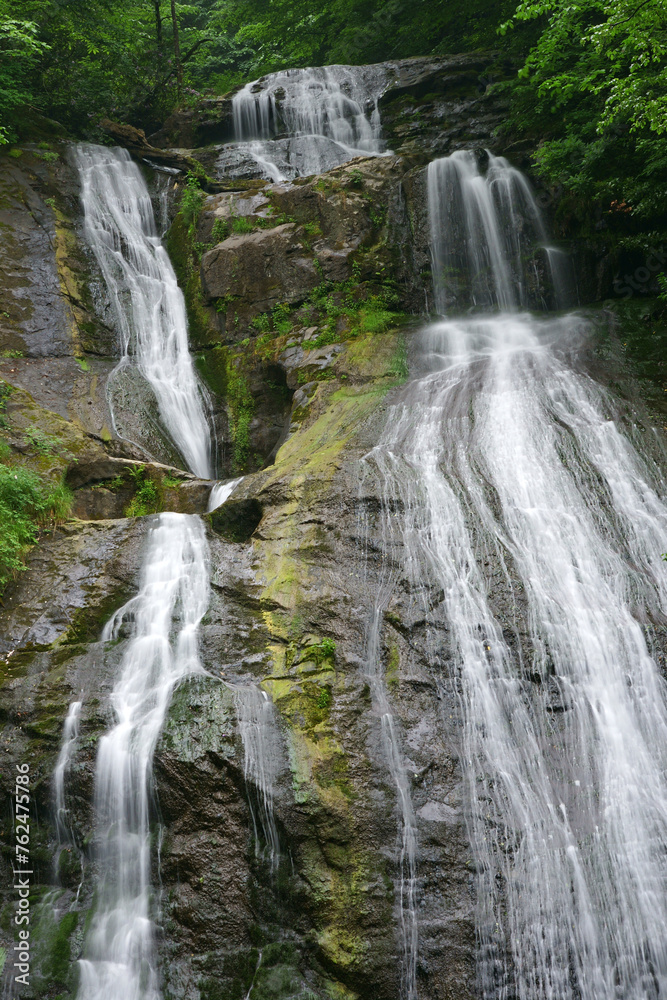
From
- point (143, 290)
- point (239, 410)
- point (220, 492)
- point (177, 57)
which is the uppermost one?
point (177, 57)

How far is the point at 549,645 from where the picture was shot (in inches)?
212

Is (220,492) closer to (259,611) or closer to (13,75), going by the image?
(259,611)

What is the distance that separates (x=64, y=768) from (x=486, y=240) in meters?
10.2

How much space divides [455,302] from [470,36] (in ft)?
30.6

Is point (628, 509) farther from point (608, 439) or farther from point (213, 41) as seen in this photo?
point (213, 41)

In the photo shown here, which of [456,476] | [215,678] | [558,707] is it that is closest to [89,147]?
[456,476]

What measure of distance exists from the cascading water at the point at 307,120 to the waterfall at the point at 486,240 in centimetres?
369

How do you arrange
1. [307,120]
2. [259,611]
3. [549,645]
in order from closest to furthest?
1. [549,645]
2. [259,611]
3. [307,120]

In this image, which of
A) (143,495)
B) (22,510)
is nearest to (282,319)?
(143,495)

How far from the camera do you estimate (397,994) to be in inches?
160

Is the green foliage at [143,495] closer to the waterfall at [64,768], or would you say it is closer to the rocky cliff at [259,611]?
the rocky cliff at [259,611]
